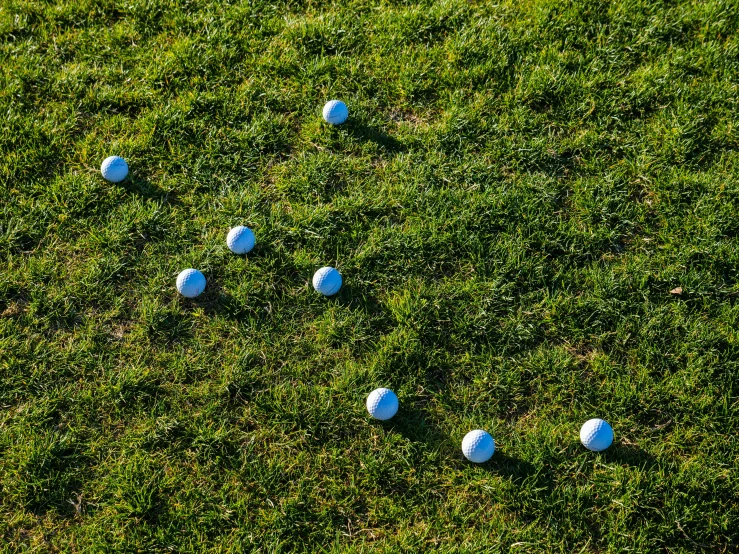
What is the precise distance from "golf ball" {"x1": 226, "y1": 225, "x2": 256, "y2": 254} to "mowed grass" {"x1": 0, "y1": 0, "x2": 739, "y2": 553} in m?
0.08

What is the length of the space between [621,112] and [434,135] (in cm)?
137

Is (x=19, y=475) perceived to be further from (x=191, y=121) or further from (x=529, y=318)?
(x=529, y=318)

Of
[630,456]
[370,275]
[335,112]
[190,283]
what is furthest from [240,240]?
[630,456]

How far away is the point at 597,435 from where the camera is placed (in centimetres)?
379

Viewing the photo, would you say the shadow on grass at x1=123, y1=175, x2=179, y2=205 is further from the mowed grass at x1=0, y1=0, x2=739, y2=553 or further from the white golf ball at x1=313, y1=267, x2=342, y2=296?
the white golf ball at x1=313, y1=267, x2=342, y2=296

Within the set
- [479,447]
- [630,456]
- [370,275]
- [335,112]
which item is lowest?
[630,456]

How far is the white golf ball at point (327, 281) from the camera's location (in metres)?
4.27

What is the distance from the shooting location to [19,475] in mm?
3740

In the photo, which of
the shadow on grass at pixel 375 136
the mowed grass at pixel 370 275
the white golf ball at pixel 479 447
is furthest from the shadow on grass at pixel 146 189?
the white golf ball at pixel 479 447

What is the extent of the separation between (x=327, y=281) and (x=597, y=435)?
1726 millimetres

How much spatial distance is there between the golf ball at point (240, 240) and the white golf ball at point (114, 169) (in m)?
0.92

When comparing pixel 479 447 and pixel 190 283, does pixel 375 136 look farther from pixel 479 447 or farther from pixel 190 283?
pixel 479 447

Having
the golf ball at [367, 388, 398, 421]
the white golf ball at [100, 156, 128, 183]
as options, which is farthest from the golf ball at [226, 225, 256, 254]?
the golf ball at [367, 388, 398, 421]

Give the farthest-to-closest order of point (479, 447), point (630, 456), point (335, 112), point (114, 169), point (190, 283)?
point (335, 112) → point (114, 169) → point (190, 283) → point (630, 456) → point (479, 447)
